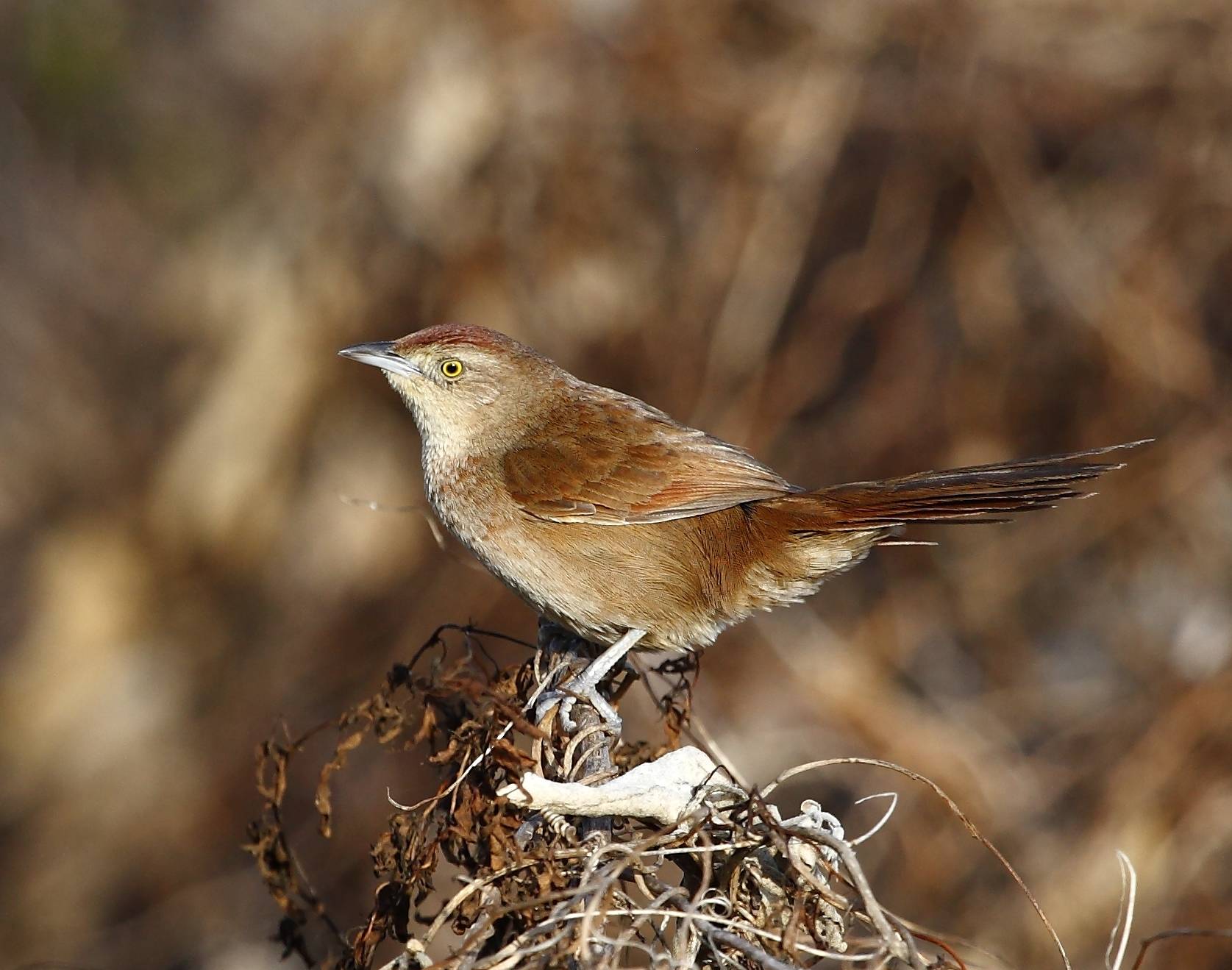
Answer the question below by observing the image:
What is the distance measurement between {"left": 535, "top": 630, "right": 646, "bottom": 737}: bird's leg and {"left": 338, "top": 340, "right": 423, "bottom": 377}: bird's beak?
4.13 feet

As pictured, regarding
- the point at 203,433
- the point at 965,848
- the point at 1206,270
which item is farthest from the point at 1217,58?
the point at 203,433

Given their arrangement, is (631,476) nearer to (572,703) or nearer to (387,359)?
(572,703)

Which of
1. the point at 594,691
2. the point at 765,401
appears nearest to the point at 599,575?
the point at 594,691

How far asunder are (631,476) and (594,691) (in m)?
0.79

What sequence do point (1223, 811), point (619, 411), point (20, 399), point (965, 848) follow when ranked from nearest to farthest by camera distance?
point (619, 411) < point (1223, 811) < point (965, 848) < point (20, 399)

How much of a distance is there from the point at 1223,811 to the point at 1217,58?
13.1 ft

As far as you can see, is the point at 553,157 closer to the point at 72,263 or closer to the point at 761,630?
the point at 761,630

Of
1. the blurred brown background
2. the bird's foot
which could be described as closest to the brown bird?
the bird's foot

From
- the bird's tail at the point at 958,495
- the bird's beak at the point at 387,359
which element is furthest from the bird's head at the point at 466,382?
the bird's tail at the point at 958,495

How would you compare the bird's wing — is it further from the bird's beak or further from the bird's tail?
the bird's beak

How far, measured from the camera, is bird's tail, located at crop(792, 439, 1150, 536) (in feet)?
10.3

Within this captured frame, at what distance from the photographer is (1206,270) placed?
680cm

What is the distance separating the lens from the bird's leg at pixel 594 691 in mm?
3076

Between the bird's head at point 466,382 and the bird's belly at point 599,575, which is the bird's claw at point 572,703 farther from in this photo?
the bird's head at point 466,382
